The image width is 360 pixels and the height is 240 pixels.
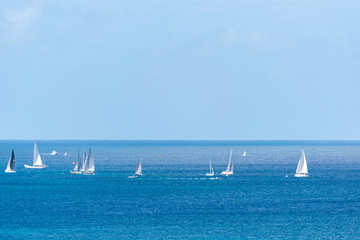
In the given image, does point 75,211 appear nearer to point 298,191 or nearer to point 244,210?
point 244,210

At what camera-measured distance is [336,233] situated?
264ft

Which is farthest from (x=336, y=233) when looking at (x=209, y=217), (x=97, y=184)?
(x=97, y=184)

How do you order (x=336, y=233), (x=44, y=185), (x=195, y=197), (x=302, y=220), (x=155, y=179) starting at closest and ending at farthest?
(x=336, y=233) → (x=302, y=220) → (x=195, y=197) → (x=44, y=185) → (x=155, y=179)

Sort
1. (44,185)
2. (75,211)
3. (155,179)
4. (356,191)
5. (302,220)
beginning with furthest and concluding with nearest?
(155,179)
(44,185)
(356,191)
(75,211)
(302,220)

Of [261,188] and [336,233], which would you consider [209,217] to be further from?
[261,188]

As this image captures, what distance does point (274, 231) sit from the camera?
81750 millimetres

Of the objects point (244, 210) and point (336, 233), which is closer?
point (336, 233)

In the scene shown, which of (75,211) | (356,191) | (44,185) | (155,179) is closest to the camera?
(75,211)

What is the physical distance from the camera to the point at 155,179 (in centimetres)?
15800

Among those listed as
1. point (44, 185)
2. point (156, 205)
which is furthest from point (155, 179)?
point (156, 205)

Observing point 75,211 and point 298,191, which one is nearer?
point 75,211

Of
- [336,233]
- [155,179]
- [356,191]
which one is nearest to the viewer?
[336,233]

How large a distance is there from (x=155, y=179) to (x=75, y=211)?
6130 cm

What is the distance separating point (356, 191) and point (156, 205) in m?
45.9
